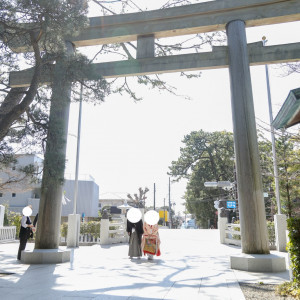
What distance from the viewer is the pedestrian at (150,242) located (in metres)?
8.68

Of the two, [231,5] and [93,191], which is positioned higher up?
[231,5]

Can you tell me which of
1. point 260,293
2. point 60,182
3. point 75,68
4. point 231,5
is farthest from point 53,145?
point 231,5

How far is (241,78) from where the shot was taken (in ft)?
25.1

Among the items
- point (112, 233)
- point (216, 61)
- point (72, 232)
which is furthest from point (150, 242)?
point (112, 233)

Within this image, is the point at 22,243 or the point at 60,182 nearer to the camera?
the point at 60,182

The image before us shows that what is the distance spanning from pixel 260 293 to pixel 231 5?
24.0 ft

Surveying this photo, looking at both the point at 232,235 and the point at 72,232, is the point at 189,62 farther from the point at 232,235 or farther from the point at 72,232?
the point at 232,235

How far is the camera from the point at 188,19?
8.43 metres

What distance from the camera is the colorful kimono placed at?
8688 millimetres

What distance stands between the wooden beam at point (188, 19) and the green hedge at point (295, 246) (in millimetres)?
A: 5978

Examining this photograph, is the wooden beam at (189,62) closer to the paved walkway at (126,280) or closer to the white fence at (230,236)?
the paved walkway at (126,280)

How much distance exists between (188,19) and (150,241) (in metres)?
6.81

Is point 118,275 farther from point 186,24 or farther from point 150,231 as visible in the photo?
point 186,24

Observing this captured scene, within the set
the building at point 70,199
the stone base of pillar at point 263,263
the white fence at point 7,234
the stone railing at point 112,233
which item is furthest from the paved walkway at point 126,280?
the building at point 70,199
